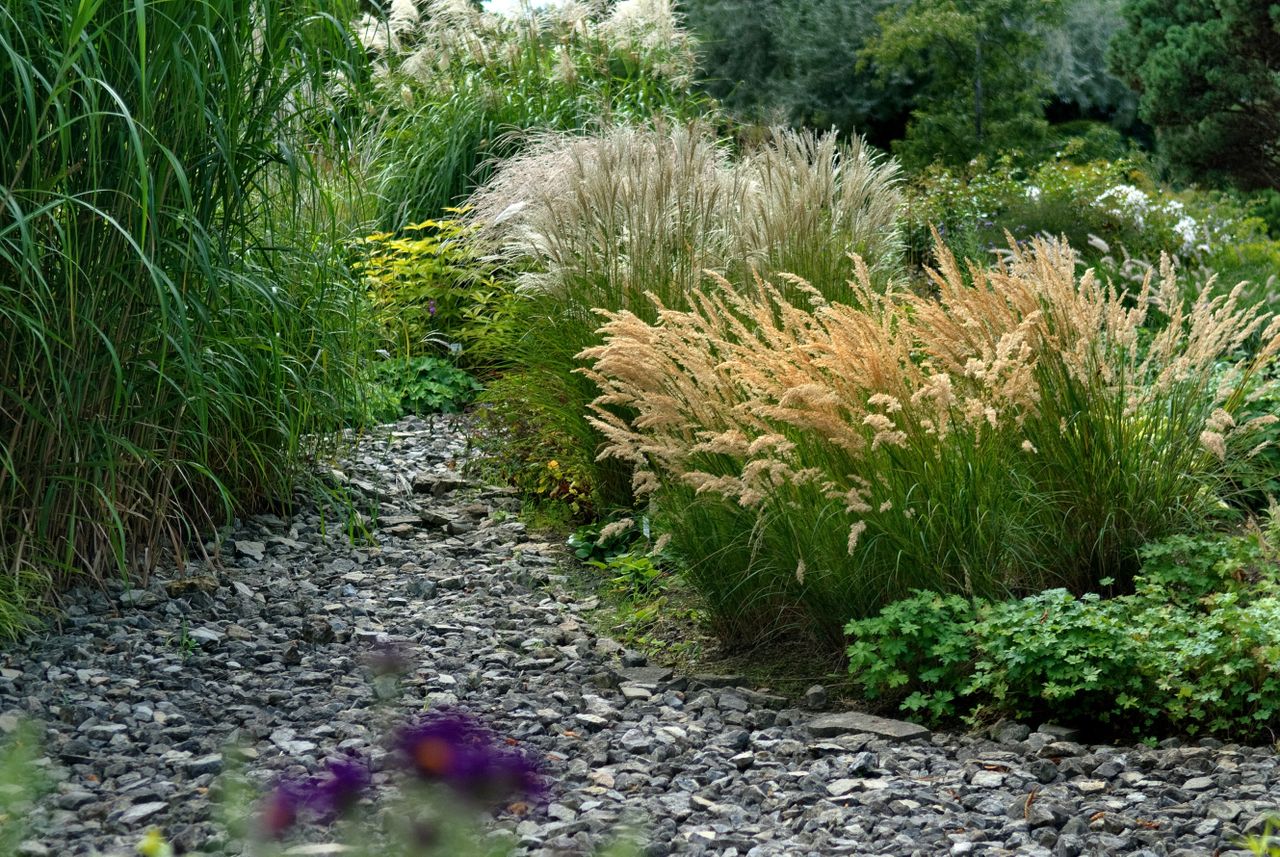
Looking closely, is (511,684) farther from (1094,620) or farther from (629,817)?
(1094,620)

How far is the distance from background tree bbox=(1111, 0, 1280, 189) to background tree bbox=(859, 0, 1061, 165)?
7.25 ft

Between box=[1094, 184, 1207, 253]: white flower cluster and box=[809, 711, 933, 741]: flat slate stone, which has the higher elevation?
box=[1094, 184, 1207, 253]: white flower cluster

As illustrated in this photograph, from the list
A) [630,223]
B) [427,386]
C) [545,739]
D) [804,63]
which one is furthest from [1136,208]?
[804,63]

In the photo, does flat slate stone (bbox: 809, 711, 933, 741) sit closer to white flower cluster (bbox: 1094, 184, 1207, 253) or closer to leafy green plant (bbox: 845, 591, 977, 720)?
leafy green plant (bbox: 845, 591, 977, 720)

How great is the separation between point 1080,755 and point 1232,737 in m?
0.45

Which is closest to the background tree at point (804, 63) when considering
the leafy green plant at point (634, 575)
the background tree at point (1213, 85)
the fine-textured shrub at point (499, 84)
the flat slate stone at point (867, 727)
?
the background tree at point (1213, 85)

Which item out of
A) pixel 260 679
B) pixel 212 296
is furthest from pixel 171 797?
→ pixel 212 296

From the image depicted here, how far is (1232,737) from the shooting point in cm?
335

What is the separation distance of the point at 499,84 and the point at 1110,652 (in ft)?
24.3

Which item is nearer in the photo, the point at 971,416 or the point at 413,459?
the point at 971,416

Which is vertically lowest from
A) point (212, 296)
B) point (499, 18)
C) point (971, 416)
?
point (971, 416)

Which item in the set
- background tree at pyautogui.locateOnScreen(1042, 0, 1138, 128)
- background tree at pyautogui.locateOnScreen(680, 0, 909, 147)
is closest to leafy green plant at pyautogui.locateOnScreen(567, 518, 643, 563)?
background tree at pyautogui.locateOnScreen(680, 0, 909, 147)

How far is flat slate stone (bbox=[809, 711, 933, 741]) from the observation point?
3.44 meters

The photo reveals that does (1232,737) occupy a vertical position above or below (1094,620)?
below
